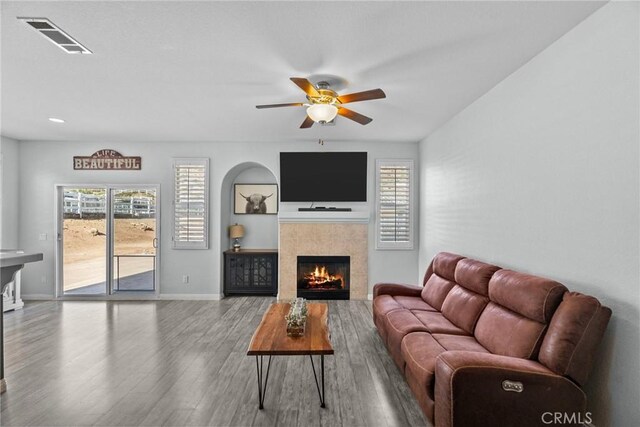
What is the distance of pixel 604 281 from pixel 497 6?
75.1 inches

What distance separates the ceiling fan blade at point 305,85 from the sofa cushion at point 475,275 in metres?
2.29

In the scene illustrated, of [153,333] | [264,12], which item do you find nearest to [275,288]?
[153,333]

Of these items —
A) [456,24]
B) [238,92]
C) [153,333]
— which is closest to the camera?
[456,24]

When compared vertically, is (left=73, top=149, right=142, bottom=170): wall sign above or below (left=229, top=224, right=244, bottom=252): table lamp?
above

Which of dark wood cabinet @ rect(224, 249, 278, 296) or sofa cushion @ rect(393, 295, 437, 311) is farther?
dark wood cabinet @ rect(224, 249, 278, 296)

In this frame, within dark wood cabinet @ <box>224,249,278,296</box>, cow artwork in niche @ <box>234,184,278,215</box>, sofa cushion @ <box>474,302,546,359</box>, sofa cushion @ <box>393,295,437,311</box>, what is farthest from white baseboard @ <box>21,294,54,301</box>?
sofa cushion @ <box>474,302,546,359</box>

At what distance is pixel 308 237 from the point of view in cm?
600

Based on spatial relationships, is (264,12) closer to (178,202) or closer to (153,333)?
(153,333)

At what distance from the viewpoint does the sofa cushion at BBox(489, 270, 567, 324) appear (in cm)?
225

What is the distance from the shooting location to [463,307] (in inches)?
126

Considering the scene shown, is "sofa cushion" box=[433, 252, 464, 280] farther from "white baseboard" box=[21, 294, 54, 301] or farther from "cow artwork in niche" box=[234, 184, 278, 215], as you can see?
"white baseboard" box=[21, 294, 54, 301]

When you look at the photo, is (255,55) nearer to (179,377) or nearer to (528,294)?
(528,294)

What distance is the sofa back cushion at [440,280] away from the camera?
3801 millimetres

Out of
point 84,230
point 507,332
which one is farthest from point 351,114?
point 84,230
